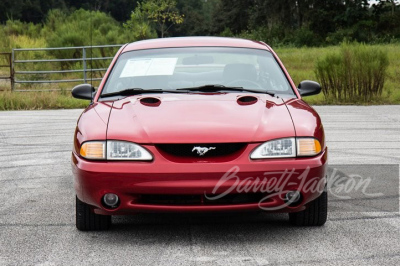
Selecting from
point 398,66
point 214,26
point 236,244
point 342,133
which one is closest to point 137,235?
point 236,244

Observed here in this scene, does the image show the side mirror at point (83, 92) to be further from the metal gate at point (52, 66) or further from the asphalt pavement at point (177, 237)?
the metal gate at point (52, 66)

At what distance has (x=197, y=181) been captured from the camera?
4.98 meters

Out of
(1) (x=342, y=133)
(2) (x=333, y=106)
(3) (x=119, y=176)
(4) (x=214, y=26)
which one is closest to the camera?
(3) (x=119, y=176)

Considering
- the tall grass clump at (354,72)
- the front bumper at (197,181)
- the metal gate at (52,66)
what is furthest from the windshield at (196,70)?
the metal gate at (52,66)

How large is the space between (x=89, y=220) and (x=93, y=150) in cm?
60

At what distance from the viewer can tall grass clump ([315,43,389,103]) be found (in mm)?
18875

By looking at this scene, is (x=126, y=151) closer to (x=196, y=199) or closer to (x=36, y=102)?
(x=196, y=199)

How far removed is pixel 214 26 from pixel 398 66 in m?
90.7

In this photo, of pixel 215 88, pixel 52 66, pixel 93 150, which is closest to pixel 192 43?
pixel 215 88

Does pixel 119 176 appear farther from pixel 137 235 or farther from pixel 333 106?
pixel 333 106

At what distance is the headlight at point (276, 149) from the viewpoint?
16.7 feet

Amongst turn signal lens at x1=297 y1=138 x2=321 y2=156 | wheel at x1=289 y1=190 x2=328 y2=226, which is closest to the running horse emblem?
turn signal lens at x1=297 y1=138 x2=321 y2=156

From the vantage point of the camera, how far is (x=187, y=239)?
5.33 metres

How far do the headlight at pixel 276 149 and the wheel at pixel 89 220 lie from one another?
4.02ft
